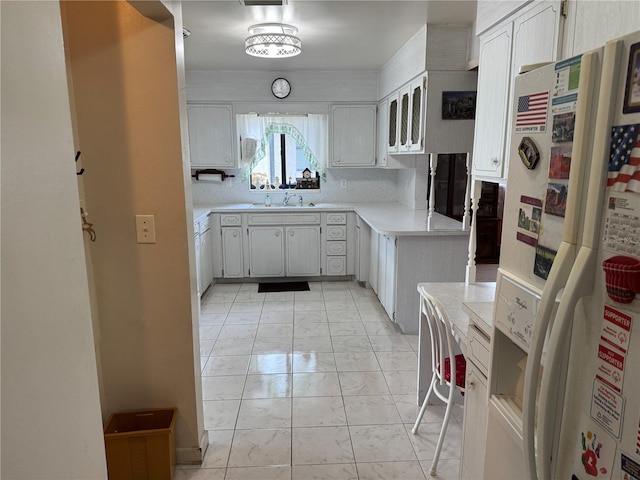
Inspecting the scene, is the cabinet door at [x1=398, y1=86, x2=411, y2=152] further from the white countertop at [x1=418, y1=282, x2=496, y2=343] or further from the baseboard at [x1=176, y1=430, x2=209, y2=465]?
the baseboard at [x1=176, y1=430, x2=209, y2=465]

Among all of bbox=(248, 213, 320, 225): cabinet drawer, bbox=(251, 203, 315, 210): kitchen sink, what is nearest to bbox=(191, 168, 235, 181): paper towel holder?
bbox=(251, 203, 315, 210): kitchen sink

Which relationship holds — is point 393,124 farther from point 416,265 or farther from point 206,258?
point 206,258

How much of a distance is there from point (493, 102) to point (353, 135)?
131 inches

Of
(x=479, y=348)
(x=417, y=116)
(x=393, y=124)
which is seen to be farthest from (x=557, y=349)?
(x=393, y=124)

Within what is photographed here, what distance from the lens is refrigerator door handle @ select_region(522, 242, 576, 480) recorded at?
813 millimetres

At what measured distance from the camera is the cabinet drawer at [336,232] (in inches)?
207

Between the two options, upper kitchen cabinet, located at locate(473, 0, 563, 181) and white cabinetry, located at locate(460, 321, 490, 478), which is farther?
upper kitchen cabinet, located at locate(473, 0, 563, 181)

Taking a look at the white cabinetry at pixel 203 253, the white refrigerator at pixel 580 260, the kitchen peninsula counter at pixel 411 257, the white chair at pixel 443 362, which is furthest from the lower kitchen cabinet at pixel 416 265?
the white refrigerator at pixel 580 260

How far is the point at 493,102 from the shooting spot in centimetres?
211

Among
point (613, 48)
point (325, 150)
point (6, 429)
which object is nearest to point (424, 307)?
point (613, 48)

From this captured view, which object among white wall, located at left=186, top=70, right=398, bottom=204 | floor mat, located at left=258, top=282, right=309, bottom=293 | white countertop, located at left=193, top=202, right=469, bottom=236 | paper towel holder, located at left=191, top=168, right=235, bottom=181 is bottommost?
floor mat, located at left=258, top=282, right=309, bottom=293

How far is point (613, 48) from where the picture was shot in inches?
27.8

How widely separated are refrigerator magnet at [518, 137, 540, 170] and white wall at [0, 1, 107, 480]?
99 cm

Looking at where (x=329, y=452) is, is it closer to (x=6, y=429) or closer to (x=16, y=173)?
(x=6, y=429)
